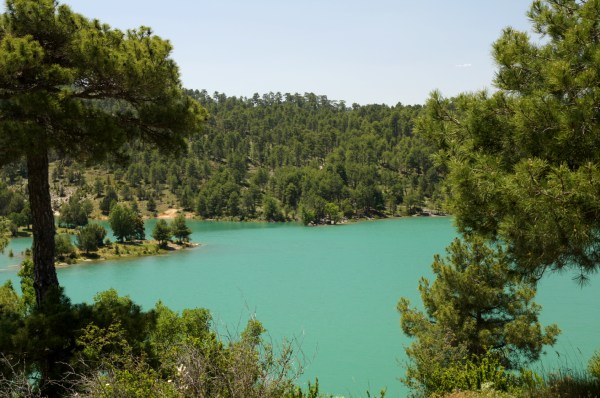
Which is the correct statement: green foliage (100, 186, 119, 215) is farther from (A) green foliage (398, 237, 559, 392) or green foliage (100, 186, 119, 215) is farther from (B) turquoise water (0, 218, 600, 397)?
(A) green foliage (398, 237, 559, 392)

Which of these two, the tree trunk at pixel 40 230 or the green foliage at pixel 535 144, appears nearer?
the green foliage at pixel 535 144

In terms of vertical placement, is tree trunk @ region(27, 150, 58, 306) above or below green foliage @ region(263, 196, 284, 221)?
above

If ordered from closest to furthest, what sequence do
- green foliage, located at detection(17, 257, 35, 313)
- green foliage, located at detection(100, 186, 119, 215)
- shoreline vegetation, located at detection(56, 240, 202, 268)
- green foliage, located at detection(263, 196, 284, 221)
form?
1. green foliage, located at detection(17, 257, 35, 313)
2. shoreline vegetation, located at detection(56, 240, 202, 268)
3. green foliage, located at detection(263, 196, 284, 221)
4. green foliage, located at detection(100, 186, 119, 215)

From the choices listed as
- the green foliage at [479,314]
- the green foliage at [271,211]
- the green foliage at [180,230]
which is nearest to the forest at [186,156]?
the green foliage at [479,314]

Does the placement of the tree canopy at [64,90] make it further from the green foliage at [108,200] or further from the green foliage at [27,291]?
the green foliage at [108,200]

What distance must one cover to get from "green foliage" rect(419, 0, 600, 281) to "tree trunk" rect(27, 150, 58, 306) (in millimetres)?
6558

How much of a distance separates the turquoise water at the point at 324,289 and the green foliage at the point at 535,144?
19.2ft

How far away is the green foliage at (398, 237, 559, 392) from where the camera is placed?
14977 mm

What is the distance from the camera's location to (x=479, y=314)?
15.8 metres

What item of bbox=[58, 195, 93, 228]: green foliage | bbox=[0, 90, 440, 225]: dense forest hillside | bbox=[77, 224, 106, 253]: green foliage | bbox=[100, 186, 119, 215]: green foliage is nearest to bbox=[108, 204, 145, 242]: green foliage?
bbox=[77, 224, 106, 253]: green foliage

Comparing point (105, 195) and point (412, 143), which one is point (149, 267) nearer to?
point (105, 195)

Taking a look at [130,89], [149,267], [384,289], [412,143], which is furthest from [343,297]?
[412,143]

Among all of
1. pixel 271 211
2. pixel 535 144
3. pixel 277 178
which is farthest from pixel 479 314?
pixel 277 178

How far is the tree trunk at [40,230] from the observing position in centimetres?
844
